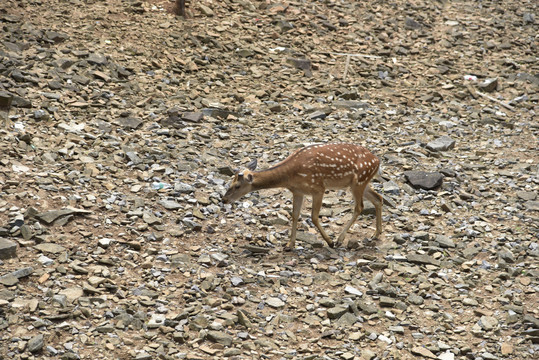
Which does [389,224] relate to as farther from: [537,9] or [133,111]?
[537,9]

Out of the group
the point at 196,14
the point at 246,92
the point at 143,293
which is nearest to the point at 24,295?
the point at 143,293

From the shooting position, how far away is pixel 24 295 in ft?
27.8

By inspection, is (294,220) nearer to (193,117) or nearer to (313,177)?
(313,177)

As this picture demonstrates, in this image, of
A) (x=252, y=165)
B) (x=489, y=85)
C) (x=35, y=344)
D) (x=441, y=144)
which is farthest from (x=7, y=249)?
(x=489, y=85)

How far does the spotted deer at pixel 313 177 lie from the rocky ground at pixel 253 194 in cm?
60

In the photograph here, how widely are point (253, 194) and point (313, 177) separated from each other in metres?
1.93

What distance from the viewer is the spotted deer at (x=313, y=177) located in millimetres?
10703

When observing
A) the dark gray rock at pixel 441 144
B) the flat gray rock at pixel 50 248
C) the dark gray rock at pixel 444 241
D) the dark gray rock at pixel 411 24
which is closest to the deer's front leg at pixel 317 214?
the dark gray rock at pixel 444 241

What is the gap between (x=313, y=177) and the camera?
10.7 metres

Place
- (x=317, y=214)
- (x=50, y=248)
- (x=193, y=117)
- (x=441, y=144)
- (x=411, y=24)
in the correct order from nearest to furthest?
(x=50, y=248) < (x=317, y=214) < (x=193, y=117) < (x=441, y=144) < (x=411, y=24)

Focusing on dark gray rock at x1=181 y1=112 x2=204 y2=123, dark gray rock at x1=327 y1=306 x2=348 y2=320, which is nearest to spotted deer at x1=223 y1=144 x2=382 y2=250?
dark gray rock at x1=327 y1=306 x2=348 y2=320

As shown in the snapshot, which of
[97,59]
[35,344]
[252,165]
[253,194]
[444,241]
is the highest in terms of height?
[97,59]

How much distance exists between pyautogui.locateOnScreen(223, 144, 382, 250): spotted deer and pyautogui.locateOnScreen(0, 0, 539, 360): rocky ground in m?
0.60

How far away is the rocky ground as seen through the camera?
28.5ft
